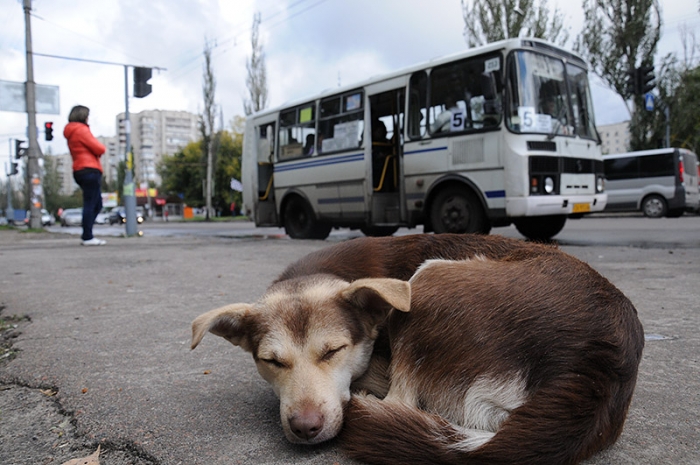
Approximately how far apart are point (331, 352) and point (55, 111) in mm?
22011

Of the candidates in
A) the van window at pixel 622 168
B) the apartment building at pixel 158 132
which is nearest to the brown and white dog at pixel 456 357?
the van window at pixel 622 168

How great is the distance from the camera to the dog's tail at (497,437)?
1.42 metres

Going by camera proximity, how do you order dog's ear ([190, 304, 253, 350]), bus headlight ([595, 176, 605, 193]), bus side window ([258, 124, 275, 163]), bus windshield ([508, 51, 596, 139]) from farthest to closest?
bus side window ([258, 124, 275, 163]) < bus headlight ([595, 176, 605, 193]) < bus windshield ([508, 51, 596, 139]) < dog's ear ([190, 304, 253, 350])

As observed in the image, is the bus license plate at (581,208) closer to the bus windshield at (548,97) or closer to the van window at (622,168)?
the bus windshield at (548,97)

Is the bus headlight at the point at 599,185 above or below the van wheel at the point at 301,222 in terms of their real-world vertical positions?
above

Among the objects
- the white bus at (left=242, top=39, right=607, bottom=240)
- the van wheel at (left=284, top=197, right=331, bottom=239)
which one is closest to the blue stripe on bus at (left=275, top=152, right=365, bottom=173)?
the white bus at (left=242, top=39, right=607, bottom=240)

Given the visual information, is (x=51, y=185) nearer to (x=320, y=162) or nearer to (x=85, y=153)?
(x=85, y=153)

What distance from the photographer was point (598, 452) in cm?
162

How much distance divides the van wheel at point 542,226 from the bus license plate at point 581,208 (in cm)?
76

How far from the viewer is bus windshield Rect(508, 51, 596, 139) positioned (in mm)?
8422

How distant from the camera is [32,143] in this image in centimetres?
2053

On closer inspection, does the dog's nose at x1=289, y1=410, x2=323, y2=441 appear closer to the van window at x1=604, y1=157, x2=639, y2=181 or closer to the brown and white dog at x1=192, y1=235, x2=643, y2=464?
the brown and white dog at x1=192, y1=235, x2=643, y2=464

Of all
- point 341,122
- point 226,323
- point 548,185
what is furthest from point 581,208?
point 226,323

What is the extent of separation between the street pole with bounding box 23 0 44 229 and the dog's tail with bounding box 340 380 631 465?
2205 centimetres
